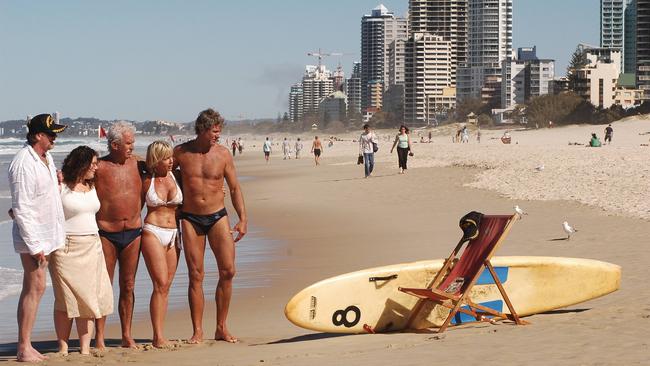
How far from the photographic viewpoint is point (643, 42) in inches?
6216

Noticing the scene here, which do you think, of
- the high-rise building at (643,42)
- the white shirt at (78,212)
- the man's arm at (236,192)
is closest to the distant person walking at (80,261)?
the white shirt at (78,212)

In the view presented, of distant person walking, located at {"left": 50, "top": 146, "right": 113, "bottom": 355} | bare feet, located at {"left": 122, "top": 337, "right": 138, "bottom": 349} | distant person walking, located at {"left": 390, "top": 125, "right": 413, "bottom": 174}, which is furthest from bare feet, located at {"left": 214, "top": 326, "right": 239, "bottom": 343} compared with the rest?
distant person walking, located at {"left": 390, "top": 125, "right": 413, "bottom": 174}

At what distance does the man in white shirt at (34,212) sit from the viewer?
6.44m

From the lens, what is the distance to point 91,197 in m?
6.92

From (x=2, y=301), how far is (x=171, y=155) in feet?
12.8

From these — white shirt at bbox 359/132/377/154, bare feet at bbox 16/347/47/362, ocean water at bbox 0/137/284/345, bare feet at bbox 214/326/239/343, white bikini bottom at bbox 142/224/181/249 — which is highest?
white bikini bottom at bbox 142/224/181/249

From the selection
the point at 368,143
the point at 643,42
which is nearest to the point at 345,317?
the point at 368,143

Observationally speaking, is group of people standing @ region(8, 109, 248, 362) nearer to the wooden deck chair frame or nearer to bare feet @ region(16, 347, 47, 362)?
bare feet @ region(16, 347, 47, 362)

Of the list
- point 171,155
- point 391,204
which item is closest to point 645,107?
point 391,204

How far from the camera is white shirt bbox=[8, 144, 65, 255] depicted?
6.42 metres

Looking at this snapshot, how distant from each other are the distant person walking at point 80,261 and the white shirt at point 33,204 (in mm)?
223

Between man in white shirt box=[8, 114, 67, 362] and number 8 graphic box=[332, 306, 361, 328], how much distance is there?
203cm

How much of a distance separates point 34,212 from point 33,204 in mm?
50

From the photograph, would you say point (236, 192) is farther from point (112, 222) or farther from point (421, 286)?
point (421, 286)
